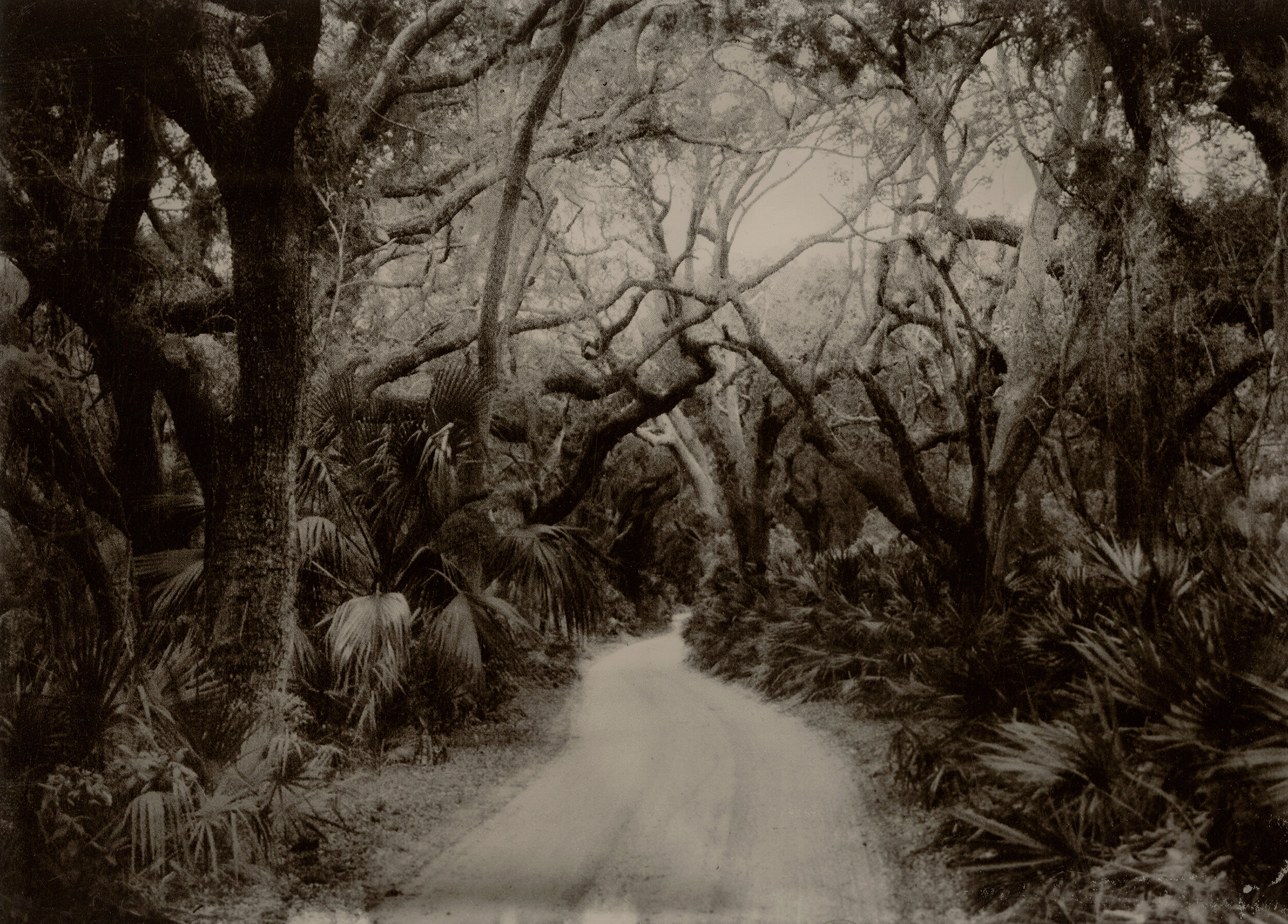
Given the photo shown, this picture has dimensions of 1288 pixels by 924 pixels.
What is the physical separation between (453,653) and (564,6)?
22.5 ft

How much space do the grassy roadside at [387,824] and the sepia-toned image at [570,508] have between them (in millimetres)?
33

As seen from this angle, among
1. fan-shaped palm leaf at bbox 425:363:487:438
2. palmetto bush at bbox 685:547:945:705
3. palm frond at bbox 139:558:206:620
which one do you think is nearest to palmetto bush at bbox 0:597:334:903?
palm frond at bbox 139:558:206:620

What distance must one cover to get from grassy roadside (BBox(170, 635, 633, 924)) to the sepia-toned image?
3 cm

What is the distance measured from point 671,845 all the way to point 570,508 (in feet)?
24.9

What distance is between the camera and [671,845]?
577 cm

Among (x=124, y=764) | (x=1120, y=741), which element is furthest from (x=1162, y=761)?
(x=124, y=764)

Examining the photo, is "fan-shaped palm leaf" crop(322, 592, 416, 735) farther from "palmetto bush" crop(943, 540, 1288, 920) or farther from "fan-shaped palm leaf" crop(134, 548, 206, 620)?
"palmetto bush" crop(943, 540, 1288, 920)

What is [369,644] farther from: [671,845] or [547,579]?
[671,845]

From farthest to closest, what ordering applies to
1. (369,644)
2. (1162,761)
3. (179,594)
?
1. (369,644)
2. (179,594)
3. (1162,761)

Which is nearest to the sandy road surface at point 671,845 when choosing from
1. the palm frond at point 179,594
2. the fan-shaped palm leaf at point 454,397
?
the palm frond at point 179,594

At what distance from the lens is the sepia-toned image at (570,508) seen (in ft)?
14.6

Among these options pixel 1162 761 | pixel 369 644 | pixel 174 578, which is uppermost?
pixel 174 578

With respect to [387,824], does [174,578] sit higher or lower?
higher

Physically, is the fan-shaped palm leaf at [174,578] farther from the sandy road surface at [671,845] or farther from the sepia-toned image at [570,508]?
the sandy road surface at [671,845]
